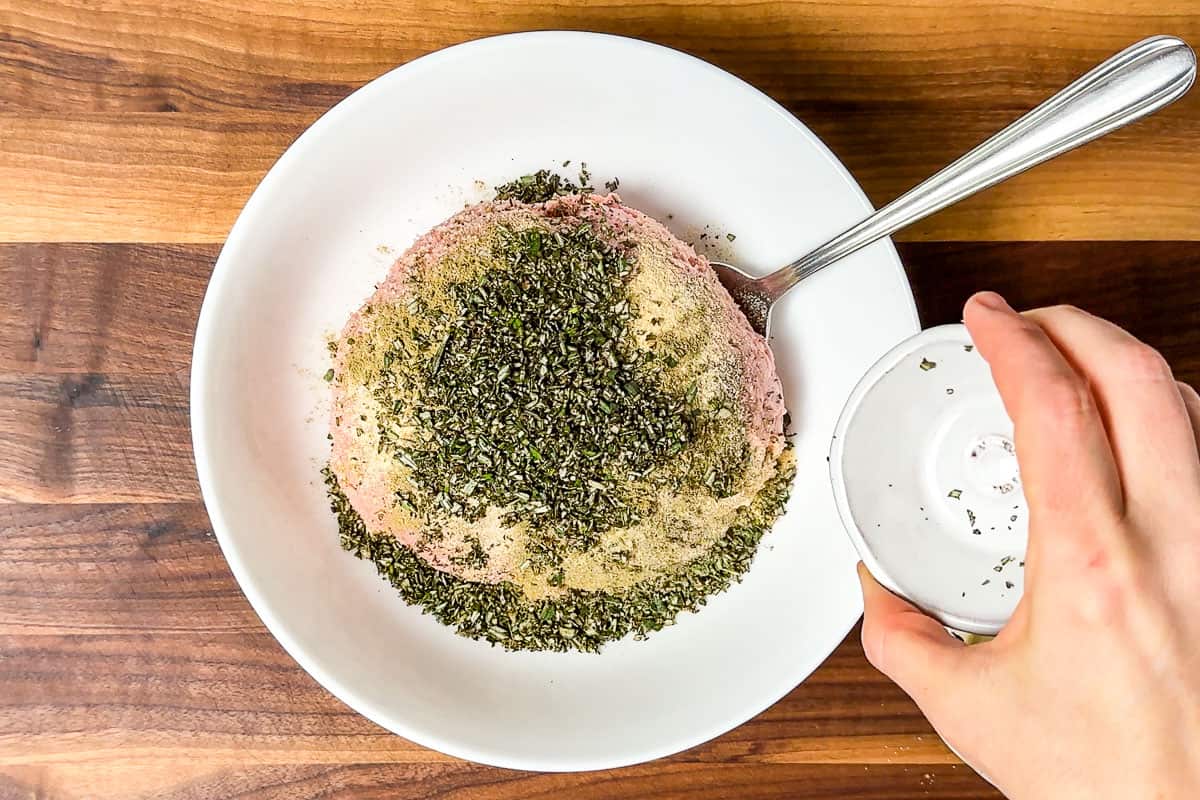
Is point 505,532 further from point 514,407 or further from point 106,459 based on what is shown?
point 106,459

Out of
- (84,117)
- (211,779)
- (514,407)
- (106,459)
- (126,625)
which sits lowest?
(211,779)

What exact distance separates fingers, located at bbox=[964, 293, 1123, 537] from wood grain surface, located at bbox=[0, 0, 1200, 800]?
2.49ft

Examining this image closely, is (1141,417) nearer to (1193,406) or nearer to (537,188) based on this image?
(1193,406)

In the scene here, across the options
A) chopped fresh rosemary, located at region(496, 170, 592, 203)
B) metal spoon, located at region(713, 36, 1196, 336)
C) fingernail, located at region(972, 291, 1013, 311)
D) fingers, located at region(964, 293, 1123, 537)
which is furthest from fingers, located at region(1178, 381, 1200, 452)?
chopped fresh rosemary, located at region(496, 170, 592, 203)

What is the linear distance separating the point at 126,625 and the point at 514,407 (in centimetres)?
98

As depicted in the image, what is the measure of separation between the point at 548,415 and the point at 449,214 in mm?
514

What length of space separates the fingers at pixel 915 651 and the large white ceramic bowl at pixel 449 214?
0.36 meters

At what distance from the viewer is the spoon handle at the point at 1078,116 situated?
52.0 inches

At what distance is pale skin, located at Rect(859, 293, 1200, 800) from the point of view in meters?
1.00

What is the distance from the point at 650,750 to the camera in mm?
1605

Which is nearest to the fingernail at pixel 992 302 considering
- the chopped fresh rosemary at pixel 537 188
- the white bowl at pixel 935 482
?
the white bowl at pixel 935 482

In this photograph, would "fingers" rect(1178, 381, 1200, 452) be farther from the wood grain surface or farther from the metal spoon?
the wood grain surface

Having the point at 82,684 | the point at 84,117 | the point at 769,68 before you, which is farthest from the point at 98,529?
the point at 769,68

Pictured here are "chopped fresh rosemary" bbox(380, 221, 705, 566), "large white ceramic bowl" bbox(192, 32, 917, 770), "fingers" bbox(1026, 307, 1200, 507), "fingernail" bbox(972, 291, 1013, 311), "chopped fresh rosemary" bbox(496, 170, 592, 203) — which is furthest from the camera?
"chopped fresh rosemary" bbox(496, 170, 592, 203)
